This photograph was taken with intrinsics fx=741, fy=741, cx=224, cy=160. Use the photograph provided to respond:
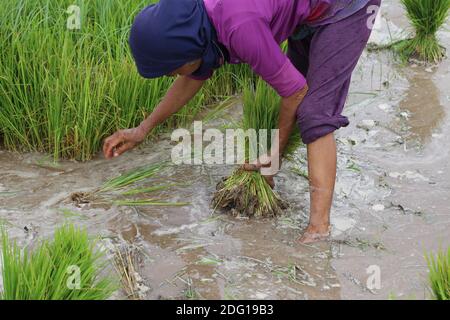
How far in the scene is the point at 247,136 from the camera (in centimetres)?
331

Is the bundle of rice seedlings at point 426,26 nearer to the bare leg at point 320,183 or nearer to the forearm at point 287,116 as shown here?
the forearm at point 287,116

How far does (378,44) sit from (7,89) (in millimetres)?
2672

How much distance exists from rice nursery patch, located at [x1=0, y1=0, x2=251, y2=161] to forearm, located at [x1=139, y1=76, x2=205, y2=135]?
507 mm

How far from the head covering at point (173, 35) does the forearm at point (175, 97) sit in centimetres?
38

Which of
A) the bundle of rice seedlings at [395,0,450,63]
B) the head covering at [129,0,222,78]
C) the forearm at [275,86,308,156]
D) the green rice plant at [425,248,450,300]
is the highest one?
the bundle of rice seedlings at [395,0,450,63]

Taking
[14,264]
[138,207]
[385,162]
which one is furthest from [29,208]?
[385,162]

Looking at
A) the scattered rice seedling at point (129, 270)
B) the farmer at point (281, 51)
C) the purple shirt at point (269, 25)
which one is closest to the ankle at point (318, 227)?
the farmer at point (281, 51)

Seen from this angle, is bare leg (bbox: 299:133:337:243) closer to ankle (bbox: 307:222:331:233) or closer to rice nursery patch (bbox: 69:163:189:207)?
ankle (bbox: 307:222:331:233)

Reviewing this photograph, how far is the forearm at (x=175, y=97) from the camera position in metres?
3.19

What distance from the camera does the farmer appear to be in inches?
105

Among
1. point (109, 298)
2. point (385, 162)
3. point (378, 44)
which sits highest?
point (378, 44)

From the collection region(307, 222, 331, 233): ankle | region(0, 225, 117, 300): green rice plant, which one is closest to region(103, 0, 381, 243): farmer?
region(307, 222, 331, 233): ankle

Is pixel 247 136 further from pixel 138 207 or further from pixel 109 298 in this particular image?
pixel 109 298
